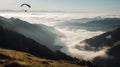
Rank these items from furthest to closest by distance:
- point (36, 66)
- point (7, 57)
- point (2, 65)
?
point (7, 57) → point (36, 66) → point (2, 65)

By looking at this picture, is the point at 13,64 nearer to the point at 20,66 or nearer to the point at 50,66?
the point at 20,66

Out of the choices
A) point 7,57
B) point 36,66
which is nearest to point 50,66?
point 36,66

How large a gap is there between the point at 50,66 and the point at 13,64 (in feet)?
137

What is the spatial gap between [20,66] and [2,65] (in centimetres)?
1035

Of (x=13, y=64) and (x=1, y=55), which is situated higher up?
(x=1, y=55)

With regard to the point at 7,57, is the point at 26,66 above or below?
below

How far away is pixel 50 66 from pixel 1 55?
124 feet

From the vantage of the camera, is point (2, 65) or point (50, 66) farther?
point (50, 66)

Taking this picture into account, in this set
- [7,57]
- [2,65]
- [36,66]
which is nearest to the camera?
[2,65]

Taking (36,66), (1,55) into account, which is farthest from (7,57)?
(36,66)

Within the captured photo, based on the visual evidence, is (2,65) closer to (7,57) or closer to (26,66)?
(26,66)

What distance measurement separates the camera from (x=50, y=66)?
166 meters

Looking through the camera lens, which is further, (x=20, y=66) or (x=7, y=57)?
(x=7, y=57)

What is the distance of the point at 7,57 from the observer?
535 feet
